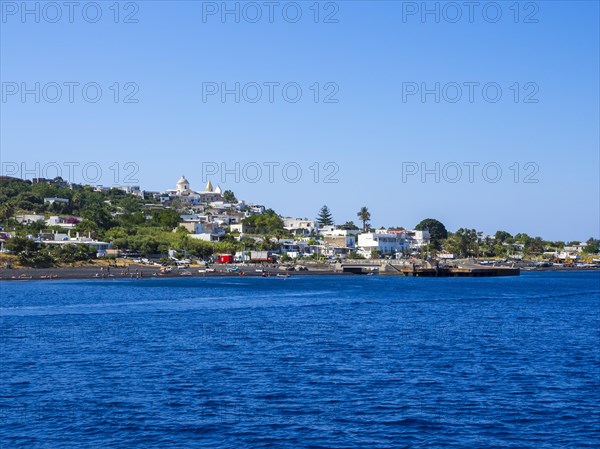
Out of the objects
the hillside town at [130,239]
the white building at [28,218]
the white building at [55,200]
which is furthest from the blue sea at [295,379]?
the white building at [55,200]

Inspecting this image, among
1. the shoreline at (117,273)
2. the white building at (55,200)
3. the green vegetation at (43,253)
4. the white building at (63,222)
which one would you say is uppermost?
the white building at (55,200)

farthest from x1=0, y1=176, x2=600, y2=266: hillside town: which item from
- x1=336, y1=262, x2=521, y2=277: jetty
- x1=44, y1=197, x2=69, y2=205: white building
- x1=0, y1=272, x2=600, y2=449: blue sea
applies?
x1=0, y1=272, x2=600, y2=449: blue sea

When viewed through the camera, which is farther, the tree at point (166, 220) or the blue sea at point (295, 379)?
the tree at point (166, 220)

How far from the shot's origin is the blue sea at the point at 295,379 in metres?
25.0

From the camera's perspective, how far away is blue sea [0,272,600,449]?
2502cm

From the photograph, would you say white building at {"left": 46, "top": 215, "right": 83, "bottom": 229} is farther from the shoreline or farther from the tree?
the shoreline

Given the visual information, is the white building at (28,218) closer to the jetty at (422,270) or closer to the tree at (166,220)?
the tree at (166,220)

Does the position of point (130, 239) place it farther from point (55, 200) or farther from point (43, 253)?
point (55, 200)

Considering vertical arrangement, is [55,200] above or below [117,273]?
above

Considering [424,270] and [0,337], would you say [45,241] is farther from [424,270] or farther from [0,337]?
[0,337]

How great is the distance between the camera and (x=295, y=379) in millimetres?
32844

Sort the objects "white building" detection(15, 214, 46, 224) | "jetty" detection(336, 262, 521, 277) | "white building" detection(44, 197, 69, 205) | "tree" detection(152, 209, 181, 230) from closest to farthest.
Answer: "jetty" detection(336, 262, 521, 277)
"white building" detection(15, 214, 46, 224)
"tree" detection(152, 209, 181, 230)
"white building" detection(44, 197, 69, 205)

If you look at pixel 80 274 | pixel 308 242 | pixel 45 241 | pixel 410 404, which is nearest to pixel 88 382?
pixel 410 404

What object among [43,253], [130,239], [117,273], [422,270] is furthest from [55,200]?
[422,270]
